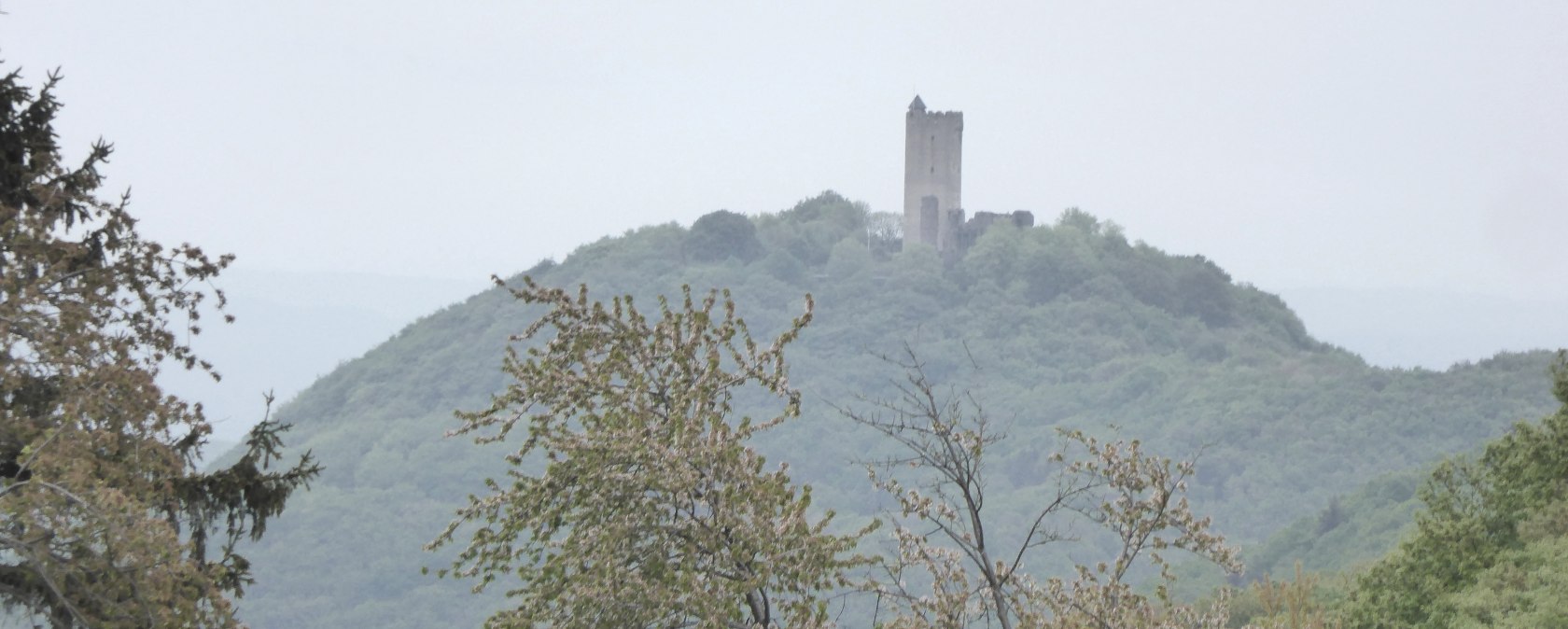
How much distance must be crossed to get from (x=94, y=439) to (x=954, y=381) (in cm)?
11840

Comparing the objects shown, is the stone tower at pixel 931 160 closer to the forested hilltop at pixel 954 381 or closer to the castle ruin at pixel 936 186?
the castle ruin at pixel 936 186

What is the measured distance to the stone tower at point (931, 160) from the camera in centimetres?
10144

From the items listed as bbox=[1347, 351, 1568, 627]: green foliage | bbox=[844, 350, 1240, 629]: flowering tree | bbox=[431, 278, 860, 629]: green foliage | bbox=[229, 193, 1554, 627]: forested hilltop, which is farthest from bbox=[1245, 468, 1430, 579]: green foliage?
bbox=[431, 278, 860, 629]: green foliage

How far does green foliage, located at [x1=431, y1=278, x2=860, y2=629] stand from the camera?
815 centimetres

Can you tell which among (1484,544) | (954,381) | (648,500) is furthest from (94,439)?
(954,381)

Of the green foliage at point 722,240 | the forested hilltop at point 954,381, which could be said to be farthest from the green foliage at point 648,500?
the green foliage at point 722,240

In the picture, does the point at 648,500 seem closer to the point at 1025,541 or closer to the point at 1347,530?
the point at 1025,541

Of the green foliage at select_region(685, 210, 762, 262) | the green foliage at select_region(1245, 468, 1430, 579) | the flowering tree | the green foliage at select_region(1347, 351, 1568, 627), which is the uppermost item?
the green foliage at select_region(685, 210, 762, 262)

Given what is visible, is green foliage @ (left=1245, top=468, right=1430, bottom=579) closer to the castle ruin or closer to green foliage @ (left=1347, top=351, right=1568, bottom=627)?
the castle ruin

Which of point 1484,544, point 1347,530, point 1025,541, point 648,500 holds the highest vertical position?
point 648,500

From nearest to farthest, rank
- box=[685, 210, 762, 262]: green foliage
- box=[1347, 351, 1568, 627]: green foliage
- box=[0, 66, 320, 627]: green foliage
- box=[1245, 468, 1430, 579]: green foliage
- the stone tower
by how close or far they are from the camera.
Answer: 1. box=[0, 66, 320, 627]: green foliage
2. box=[1347, 351, 1568, 627]: green foliage
3. box=[1245, 468, 1430, 579]: green foliage
4. the stone tower
5. box=[685, 210, 762, 262]: green foliage

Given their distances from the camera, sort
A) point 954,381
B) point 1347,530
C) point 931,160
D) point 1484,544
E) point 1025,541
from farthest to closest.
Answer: point 954,381 → point 931,160 → point 1347,530 → point 1484,544 → point 1025,541

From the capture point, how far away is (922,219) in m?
115

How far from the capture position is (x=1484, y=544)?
20328mm
